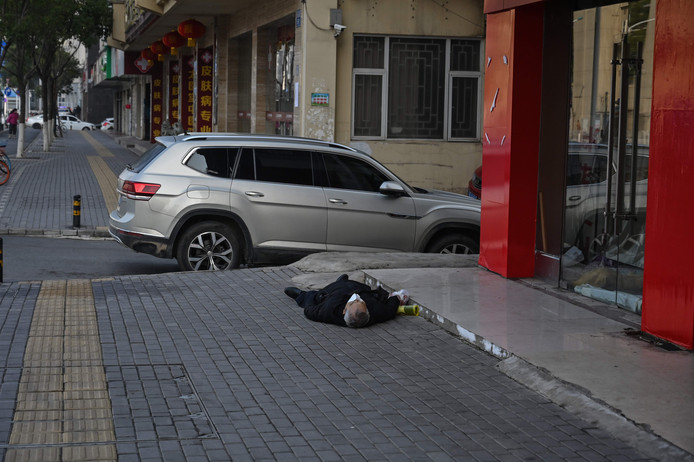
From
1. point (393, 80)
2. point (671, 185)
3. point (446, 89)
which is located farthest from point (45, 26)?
point (671, 185)

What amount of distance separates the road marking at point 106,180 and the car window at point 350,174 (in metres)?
7.47

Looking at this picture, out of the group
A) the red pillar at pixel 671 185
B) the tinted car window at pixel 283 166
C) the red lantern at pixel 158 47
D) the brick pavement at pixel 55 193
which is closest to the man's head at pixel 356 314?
the red pillar at pixel 671 185

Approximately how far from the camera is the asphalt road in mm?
11859

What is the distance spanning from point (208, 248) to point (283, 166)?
135cm

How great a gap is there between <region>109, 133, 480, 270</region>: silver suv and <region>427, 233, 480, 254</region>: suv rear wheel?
0.04 ft

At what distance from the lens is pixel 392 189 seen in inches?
459

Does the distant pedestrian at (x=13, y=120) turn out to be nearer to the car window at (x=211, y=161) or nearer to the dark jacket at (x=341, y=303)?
the car window at (x=211, y=161)

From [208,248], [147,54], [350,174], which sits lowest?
[208,248]

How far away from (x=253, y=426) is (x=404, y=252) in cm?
652

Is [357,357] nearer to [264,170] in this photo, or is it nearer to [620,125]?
[620,125]

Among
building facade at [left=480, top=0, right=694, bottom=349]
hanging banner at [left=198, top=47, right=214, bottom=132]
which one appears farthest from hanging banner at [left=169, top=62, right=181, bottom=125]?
building facade at [left=480, top=0, right=694, bottom=349]

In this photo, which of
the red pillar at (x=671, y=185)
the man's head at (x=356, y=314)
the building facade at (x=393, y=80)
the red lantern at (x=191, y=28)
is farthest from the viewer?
the red lantern at (x=191, y=28)

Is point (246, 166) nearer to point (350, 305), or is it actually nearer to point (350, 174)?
point (350, 174)

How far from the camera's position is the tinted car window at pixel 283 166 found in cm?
1159
